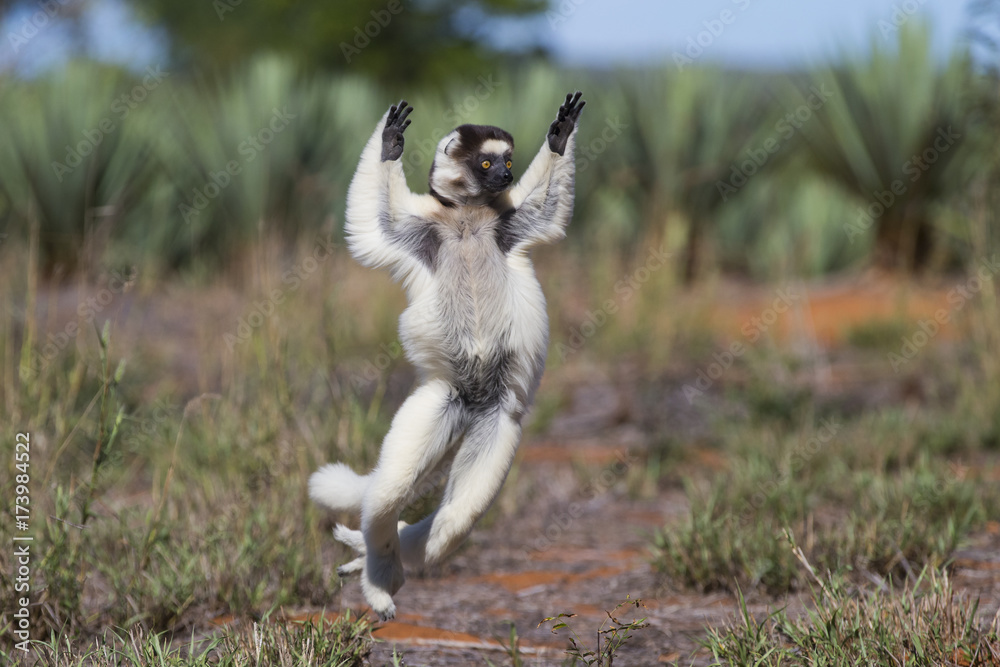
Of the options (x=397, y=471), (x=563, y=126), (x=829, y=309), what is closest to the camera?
(x=397, y=471)

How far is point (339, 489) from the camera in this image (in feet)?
9.77

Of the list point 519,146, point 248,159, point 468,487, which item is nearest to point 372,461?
point 468,487

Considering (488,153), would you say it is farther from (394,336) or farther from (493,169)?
(394,336)

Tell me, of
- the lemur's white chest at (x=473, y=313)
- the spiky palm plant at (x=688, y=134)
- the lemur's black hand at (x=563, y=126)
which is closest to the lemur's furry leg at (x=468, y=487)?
the lemur's white chest at (x=473, y=313)

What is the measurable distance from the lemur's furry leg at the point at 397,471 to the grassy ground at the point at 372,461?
12.1 inches

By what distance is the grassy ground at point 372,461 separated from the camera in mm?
3232

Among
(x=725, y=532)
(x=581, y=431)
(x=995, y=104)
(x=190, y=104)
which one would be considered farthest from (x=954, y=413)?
(x=190, y=104)

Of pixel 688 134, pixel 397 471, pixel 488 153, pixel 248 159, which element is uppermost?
pixel 688 134

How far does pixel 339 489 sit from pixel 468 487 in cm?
41

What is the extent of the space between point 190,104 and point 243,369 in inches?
370

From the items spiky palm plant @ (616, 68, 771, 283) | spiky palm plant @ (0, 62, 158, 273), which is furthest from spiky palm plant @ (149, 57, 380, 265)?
spiky palm plant @ (616, 68, 771, 283)

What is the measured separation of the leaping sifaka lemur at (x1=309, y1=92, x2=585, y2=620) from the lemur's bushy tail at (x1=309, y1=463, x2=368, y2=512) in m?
0.03

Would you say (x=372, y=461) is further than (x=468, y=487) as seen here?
Yes

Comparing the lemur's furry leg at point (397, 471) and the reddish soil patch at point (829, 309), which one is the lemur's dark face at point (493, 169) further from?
the reddish soil patch at point (829, 309)
